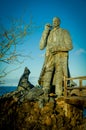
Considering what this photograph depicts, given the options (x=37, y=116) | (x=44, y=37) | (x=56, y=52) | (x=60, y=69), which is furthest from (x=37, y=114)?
(x=44, y=37)

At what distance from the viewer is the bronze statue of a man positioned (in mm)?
13500

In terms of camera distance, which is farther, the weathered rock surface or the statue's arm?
the statue's arm

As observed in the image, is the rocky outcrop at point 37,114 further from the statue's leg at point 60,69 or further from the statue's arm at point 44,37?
the statue's arm at point 44,37

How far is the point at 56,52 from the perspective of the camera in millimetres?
13719

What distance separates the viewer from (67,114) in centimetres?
1276

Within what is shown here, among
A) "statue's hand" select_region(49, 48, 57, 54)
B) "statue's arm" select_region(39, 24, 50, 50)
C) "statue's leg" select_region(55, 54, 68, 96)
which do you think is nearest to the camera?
"statue's leg" select_region(55, 54, 68, 96)

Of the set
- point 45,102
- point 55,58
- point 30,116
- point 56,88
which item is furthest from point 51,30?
point 30,116

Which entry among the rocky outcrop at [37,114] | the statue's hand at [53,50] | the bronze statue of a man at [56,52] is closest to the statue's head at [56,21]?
the bronze statue of a man at [56,52]

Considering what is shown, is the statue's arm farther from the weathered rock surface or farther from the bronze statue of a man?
the weathered rock surface

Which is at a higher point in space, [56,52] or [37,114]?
[56,52]

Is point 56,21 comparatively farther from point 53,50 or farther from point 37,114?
point 37,114

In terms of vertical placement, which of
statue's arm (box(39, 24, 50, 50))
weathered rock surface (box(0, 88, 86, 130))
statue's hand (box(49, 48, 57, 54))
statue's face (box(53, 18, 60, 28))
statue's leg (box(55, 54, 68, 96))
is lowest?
weathered rock surface (box(0, 88, 86, 130))

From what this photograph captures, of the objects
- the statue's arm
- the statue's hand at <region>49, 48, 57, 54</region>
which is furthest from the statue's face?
the statue's hand at <region>49, 48, 57, 54</region>

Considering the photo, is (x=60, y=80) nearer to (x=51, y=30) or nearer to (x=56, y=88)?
(x=56, y=88)
